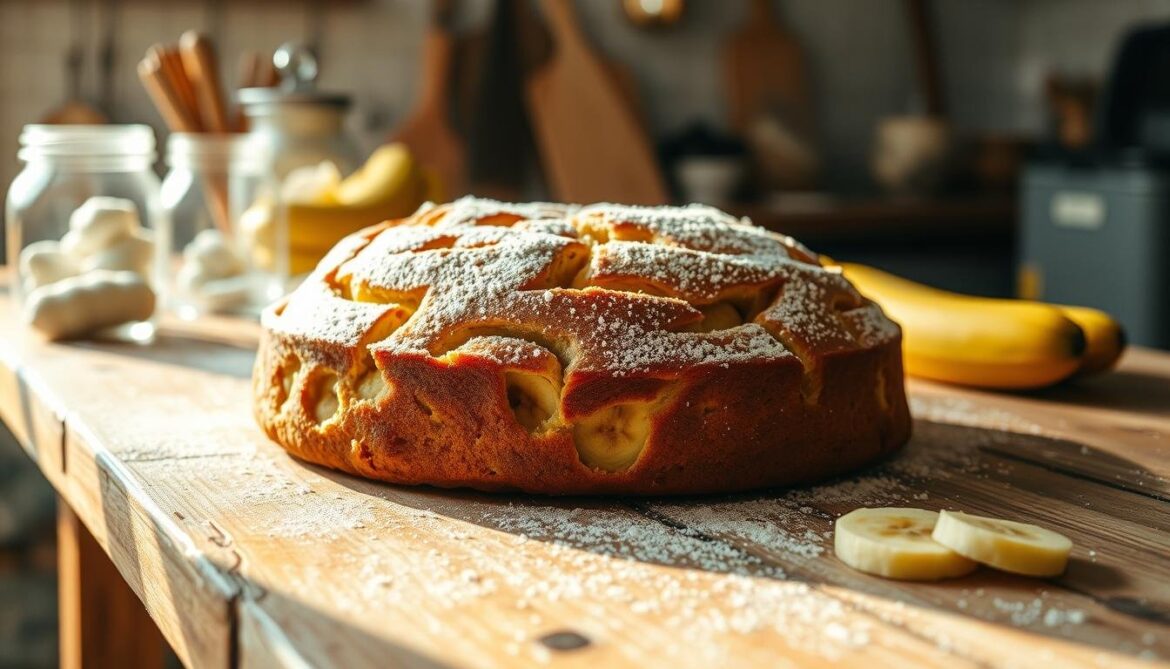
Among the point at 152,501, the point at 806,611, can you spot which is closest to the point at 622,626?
the point at 806,611

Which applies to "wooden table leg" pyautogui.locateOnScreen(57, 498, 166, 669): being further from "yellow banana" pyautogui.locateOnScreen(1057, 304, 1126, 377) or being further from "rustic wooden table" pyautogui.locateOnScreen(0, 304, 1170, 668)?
"yellow banana" pyautogui.locateOnScreen(1057, 304, 1126, 377)

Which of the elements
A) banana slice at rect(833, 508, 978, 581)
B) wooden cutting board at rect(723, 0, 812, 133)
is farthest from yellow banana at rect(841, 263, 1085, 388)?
wooden cutting board at rect(723, 0, 812, 133)

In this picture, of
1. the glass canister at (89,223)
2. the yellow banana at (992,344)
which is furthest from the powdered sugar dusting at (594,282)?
the glass canister at (89,223)

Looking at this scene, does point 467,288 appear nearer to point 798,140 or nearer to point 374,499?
point 374,499

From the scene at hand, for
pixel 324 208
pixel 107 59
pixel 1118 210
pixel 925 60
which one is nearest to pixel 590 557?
pixel 324 208

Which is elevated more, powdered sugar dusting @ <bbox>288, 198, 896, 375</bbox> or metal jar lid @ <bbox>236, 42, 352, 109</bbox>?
metal jar lid @ <bbox>236, 42, 352, 109</bbox>

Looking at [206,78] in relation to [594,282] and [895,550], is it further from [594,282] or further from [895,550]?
[895,550]

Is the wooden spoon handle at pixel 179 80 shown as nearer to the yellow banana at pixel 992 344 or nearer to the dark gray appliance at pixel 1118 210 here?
the yellow banana at pixel 992 344
